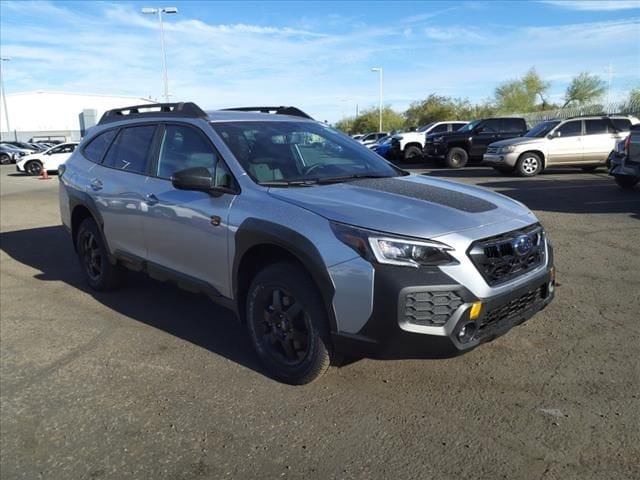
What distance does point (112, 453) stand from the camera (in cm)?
285

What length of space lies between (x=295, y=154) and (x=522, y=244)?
1762mm

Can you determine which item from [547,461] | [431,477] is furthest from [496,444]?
[431,477]

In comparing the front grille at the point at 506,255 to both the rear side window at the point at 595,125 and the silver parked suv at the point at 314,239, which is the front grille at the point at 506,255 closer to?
the silver parked suv at the point at 314,239

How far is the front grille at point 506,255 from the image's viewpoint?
9.55 feet

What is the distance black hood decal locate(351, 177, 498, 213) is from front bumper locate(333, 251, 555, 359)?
60cm

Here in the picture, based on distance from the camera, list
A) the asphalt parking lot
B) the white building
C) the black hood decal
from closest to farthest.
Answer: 1. the asphalt parking lot
2. the black hood decal
3. the white building

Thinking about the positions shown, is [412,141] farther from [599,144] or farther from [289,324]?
[289,324]

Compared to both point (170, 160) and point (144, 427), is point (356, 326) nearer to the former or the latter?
point (144, 427)

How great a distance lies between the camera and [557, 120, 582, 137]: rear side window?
15305 mm

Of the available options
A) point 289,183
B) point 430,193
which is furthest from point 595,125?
point 289,183

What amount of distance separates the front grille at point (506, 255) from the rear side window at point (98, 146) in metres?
3.86

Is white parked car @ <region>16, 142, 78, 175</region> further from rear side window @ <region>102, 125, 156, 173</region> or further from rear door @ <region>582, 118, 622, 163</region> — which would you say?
rear side window @ <region>102, 125, 156, 173</region>

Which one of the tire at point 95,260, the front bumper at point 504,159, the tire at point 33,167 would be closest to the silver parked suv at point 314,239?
the tire at point 95,260

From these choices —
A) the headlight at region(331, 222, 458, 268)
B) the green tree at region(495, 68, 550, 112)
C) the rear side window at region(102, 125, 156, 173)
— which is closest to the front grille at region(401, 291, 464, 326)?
the headlight at region(331, 222, 458, 268)
